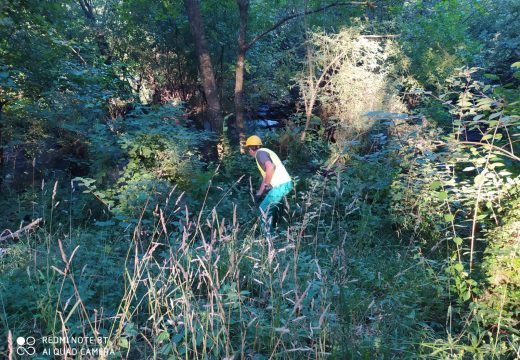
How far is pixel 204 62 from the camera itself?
10.4m

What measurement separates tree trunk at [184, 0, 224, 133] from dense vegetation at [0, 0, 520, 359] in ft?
0.15

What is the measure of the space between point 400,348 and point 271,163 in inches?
147

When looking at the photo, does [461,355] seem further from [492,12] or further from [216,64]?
[492,12]

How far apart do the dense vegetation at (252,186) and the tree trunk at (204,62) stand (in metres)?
0.05

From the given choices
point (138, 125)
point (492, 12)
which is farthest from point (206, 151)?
point (492, 12)

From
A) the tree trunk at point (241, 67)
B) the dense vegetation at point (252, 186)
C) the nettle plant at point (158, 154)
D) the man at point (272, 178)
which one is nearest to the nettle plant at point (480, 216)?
the dense vegetation at point (252, 186)

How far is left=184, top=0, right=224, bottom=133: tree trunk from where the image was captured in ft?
32.6

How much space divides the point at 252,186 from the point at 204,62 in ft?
12.8

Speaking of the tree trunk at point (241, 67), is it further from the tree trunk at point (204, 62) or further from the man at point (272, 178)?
the man at point (272, 178)

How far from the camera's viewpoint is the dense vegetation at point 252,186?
2645 mm

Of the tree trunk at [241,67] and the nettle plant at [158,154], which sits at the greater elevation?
the tree trunk at [241,67]

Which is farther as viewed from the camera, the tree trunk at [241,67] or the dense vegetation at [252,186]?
the tree trunk at [241,67]

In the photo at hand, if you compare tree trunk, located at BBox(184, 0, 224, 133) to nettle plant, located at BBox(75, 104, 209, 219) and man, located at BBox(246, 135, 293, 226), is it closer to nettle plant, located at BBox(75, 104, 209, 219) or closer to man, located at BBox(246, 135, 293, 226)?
nettle plant, located at BBox(75, 104, 209, 219)

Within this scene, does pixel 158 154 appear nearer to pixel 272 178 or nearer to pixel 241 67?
pixel 272 178
